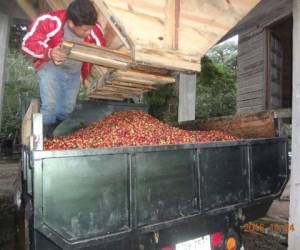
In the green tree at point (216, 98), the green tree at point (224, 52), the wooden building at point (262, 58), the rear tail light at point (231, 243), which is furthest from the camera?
the green tree at point (224, 52)

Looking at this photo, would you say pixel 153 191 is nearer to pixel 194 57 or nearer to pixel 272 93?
pixel 194 57

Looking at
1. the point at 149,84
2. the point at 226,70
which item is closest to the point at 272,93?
the point at 149,84

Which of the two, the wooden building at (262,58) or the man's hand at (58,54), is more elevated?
the wooden building at (262,58)

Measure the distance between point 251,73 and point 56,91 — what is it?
6646mm

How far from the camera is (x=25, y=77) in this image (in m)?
18.2

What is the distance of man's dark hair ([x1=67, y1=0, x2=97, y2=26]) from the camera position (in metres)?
2.74

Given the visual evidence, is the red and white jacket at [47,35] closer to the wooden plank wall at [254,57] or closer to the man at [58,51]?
the man at [58,51]

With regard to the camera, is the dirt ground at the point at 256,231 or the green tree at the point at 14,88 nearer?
the dirt ground at the point at 256,231

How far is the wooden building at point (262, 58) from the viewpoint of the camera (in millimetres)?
7922

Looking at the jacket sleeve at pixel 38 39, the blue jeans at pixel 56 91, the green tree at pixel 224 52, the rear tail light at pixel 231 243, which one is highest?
the green tree at pixel 224 52

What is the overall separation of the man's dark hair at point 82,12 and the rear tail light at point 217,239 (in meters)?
2.16

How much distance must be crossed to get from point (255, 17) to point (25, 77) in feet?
47.8

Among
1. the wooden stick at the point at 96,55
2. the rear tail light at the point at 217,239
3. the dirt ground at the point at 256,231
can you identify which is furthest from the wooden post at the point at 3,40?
the rear tail light at the point at 217,239
